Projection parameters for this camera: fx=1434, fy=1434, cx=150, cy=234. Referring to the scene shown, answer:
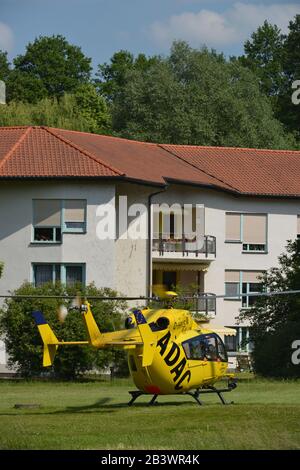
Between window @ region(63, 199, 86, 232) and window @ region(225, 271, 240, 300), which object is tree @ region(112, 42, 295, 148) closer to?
window @ region(225, 271, 240, 300)

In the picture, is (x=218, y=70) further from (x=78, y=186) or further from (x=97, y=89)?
(x=78, y=186)

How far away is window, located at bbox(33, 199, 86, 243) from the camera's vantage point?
59.0 metres

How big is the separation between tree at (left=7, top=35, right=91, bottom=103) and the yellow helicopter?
7379 cm

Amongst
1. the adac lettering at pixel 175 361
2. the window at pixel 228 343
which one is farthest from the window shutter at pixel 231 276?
the adac lettering at pixel 175 361

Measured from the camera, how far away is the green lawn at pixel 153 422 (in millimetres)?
25484

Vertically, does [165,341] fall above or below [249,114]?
below

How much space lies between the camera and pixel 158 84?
89.0 m

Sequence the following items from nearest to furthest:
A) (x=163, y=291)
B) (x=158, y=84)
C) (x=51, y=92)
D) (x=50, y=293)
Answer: (x=163, y=291), (x=50, y=293), (x=158, y=84), (x=51, y=92)

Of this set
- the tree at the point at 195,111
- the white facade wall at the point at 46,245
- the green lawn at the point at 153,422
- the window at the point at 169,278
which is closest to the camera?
the green lawn at the point at 153,422

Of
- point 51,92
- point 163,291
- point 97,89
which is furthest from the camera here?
point 97,89

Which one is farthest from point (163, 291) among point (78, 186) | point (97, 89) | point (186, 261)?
point (97, 89)

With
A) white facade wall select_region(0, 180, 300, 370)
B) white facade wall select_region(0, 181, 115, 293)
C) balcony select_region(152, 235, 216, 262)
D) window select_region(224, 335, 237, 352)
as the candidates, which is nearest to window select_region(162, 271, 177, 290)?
balcony select_region(152, 235, 216, 262)

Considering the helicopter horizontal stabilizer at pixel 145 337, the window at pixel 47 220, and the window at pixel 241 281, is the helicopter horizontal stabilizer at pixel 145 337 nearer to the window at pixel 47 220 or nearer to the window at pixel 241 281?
the window at pixel 47 220

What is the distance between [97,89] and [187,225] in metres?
52.2
